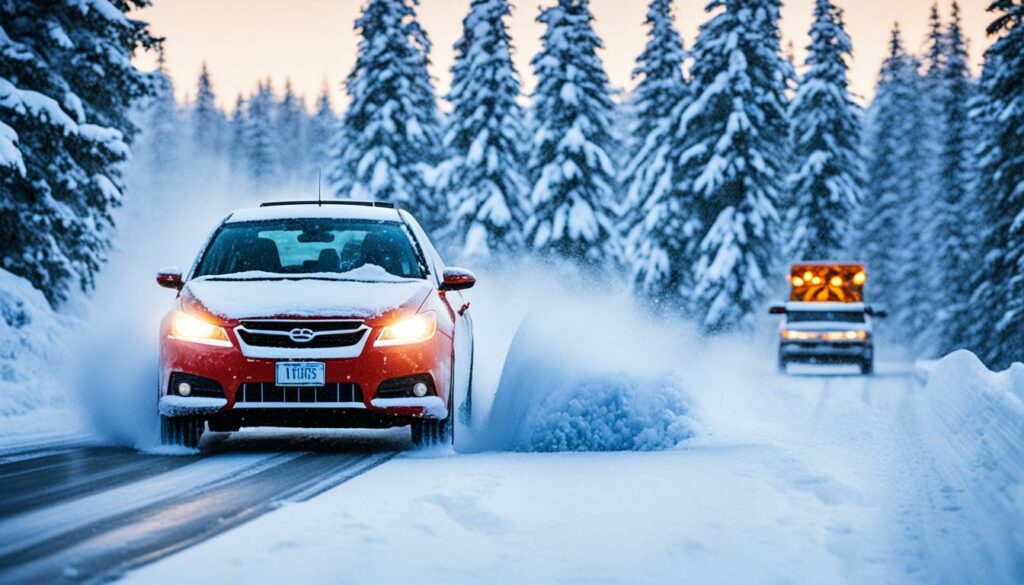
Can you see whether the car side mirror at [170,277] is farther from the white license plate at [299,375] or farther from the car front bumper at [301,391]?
the white license plate at [299,375]

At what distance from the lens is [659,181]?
143 feet

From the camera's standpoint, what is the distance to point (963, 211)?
56000 mm

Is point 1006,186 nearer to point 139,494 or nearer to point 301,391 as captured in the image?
point 301,391

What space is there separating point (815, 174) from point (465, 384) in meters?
43.8

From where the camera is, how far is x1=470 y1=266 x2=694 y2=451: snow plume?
8680mm

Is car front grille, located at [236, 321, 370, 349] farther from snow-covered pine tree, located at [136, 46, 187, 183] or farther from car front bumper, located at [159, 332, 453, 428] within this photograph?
snow-covered pine tree, located at [136, 46, 187, 183]

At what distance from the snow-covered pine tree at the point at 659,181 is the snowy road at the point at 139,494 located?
34.9 metres

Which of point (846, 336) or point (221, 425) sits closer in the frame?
point (221, 425)

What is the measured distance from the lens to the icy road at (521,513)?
14.8 feet

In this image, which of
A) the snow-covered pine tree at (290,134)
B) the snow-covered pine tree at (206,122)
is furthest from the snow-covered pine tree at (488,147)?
the snow-covered pine tree at (290,134)

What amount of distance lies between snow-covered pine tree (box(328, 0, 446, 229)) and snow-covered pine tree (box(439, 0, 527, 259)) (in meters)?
1.70

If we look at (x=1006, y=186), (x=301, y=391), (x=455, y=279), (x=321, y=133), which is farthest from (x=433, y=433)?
(x=321, y=133)

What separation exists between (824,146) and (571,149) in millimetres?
13413

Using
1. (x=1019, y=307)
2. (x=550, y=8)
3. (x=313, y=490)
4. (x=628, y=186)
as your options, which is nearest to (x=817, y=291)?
(x=1019, y=307)
